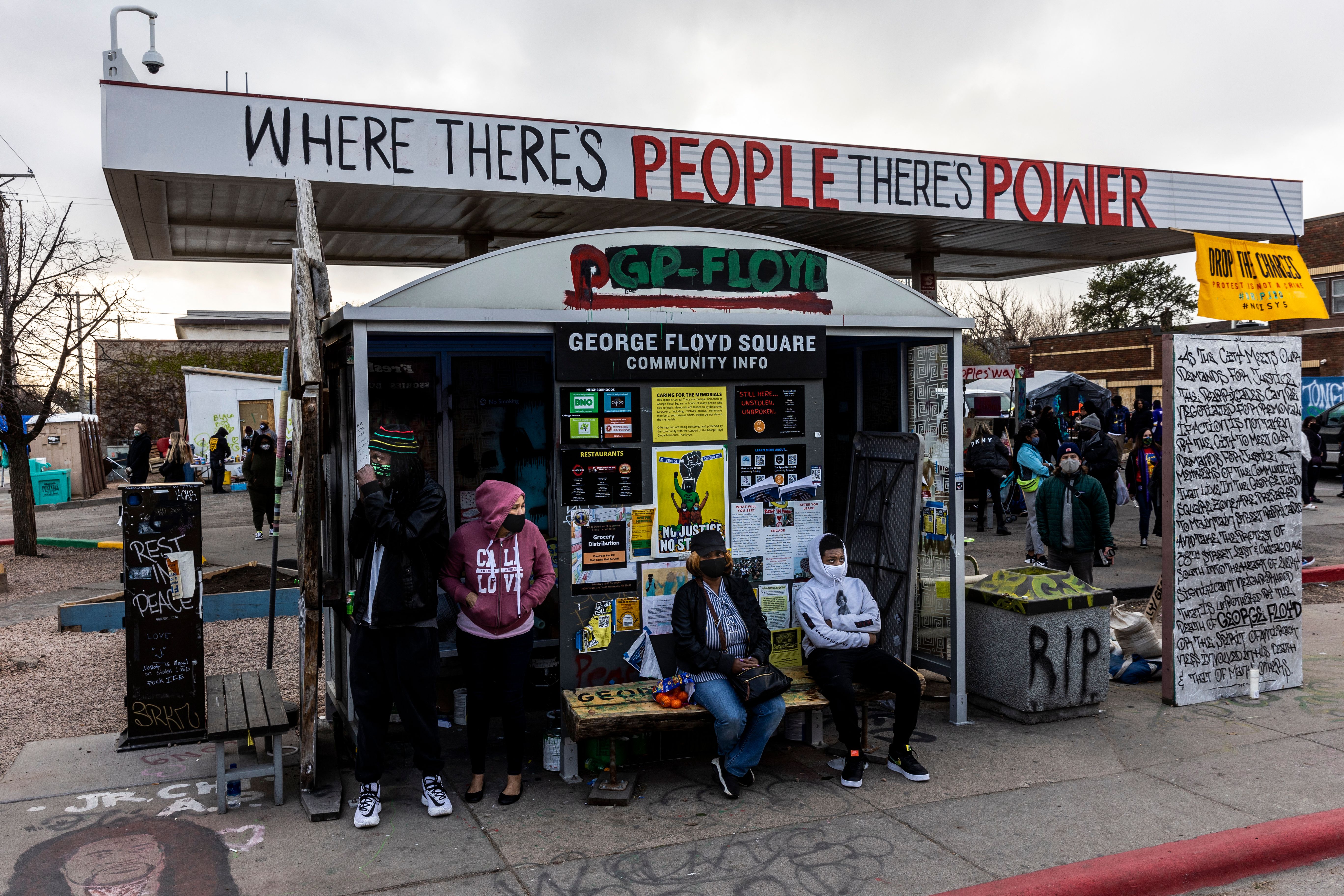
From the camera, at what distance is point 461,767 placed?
560 centimetres

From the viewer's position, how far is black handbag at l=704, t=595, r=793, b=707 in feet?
16.6

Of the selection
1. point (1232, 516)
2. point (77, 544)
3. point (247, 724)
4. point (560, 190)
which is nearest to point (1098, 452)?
point (1232, 516)

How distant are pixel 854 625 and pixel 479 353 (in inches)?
123

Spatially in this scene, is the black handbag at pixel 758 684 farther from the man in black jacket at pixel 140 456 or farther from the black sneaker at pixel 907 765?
the man in black jacket at pixel 140 456

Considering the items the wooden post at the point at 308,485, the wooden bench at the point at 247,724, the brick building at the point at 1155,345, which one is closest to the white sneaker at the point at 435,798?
the wooden post at the point at 308,485

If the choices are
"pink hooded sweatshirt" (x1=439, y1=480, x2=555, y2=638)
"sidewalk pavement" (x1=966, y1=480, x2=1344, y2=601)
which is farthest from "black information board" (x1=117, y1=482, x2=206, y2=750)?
"sidewalk pavement" (x1=966, y1=480, x2=1344, y2=601)

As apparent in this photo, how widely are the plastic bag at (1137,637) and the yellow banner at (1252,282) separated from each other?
226 cm

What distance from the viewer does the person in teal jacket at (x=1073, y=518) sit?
24.8 feet

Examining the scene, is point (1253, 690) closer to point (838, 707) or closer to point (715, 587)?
point (838, 707)

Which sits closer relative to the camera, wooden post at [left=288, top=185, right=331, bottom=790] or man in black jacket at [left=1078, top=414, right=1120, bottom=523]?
wooden post at [left=288, top=185, right=331, bottom=790]

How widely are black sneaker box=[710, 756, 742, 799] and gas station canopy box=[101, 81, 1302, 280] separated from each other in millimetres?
5282

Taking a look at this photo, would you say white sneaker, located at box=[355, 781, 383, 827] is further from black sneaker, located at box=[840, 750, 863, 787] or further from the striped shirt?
black sneaker, located at box=[840, 750, 863, 787]

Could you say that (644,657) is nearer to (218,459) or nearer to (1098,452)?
(1098,452)

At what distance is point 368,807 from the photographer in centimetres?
476
